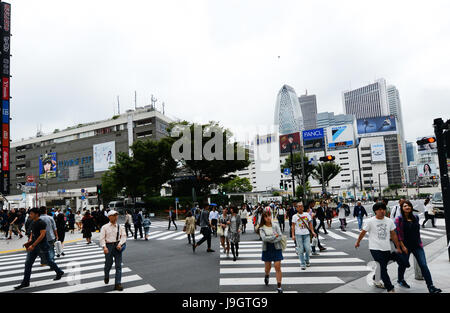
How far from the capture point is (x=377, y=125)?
9825cm

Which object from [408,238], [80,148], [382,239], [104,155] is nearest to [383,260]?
[382,239]

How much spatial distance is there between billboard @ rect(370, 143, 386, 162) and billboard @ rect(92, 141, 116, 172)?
83166mm

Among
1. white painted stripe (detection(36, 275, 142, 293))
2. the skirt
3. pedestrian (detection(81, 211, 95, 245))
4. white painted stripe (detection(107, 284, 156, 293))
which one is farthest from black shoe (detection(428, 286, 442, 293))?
pedestrian (detection(81, 211, 95, 245))

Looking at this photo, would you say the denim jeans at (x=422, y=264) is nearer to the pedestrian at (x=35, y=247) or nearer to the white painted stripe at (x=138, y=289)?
the white painted stripe at (x=138, y=289)

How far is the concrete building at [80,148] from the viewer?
7381 centimetres

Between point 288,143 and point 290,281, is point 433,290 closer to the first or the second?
point 290,281

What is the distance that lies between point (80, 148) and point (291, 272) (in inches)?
3290

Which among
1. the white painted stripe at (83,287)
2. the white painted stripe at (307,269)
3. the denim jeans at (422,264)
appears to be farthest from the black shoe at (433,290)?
the white painted stripe at (83,287)

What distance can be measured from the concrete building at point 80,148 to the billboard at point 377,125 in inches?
2418

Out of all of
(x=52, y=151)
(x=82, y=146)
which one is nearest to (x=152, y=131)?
(x=82, y=146)
